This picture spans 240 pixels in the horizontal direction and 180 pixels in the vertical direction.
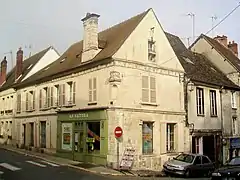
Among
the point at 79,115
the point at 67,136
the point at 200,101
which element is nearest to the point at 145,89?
the point at 79,115

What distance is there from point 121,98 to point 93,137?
129 inches

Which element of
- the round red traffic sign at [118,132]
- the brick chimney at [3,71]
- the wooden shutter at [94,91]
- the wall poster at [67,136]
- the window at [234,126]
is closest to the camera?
the round red traffic sign at [118,132]

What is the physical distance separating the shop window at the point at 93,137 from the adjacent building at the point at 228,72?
12.3 metres

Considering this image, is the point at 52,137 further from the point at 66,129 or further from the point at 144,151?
the point at 144,151

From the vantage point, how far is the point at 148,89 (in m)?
23.2

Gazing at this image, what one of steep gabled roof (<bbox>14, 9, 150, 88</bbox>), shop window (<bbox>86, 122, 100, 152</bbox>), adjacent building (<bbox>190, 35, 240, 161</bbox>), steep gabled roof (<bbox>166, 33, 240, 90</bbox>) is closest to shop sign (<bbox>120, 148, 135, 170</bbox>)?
shop window (<bbox>86, 122, 100, 152</bbox>)

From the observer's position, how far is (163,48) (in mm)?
24578

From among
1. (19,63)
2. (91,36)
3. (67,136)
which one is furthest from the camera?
(19,63)

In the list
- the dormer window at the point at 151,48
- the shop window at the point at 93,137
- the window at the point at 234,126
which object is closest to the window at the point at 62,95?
the shop window at the point at 93,137

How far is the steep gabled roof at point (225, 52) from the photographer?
32656 millimetres

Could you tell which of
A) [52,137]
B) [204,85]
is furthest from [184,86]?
[52,137]

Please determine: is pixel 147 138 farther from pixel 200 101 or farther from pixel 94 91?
pixel 200 101

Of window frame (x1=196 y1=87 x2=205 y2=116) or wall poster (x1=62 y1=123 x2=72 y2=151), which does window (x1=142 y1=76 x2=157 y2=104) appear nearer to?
window frame (x1=196 y1=87 x2=205 y2=116)

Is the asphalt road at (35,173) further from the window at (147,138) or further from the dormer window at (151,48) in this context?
the dormer window at (151,48)
